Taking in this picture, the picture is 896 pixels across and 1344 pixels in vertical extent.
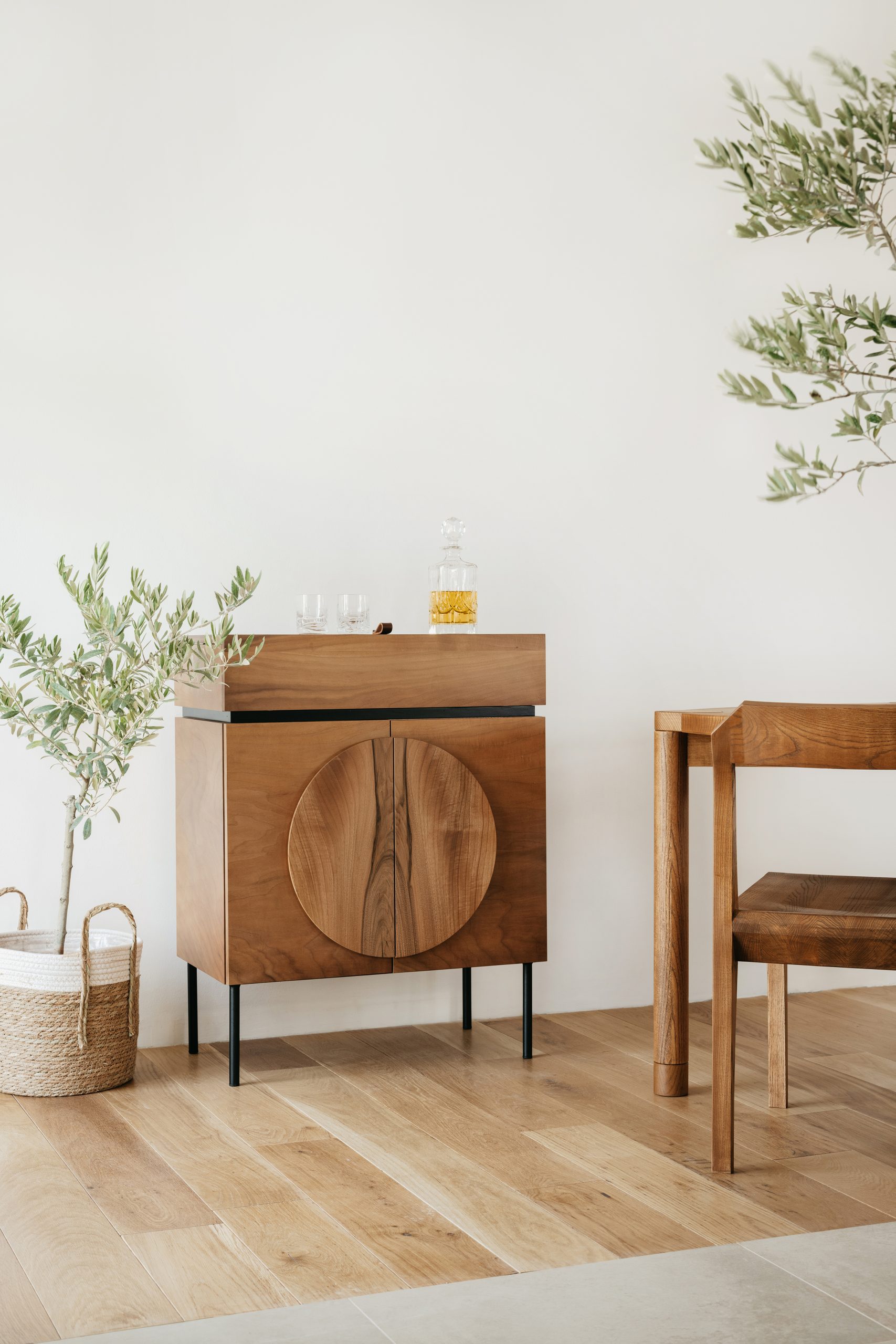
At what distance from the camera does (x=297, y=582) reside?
2859 mm

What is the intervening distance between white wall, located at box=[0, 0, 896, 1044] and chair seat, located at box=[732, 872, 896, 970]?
1.14 meters

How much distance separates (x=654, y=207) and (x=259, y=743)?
162cm

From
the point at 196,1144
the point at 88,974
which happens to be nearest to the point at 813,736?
the point at 196,1144

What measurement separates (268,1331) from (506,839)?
1.25 m

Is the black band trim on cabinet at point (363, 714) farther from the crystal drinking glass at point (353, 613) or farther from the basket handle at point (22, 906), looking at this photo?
the basket handle at point (22, 906)

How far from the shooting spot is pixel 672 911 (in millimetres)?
2398

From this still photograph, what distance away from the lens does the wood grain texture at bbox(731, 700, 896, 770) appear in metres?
1.86

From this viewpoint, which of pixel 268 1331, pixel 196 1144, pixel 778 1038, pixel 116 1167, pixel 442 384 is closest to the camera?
pixel 268 1331

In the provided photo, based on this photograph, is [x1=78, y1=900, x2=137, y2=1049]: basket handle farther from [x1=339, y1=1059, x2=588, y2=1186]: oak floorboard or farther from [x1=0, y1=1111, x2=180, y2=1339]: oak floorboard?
[x1=339, y1=1059, x2=588, y2=1186]: oak floorboard

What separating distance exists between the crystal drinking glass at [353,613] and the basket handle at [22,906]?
0.78 metres

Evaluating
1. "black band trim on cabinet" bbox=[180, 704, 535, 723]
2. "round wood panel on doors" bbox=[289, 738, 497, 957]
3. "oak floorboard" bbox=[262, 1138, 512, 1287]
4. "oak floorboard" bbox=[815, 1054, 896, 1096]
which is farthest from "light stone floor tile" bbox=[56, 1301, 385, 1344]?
"oak floorboard" bbox=[815, 1054, 896, 1096]

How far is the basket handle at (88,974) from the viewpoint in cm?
238

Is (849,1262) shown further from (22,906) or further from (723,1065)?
(22,906)

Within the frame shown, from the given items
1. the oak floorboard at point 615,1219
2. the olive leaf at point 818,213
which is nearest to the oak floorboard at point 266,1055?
the oak floorboard at point 615,1219
